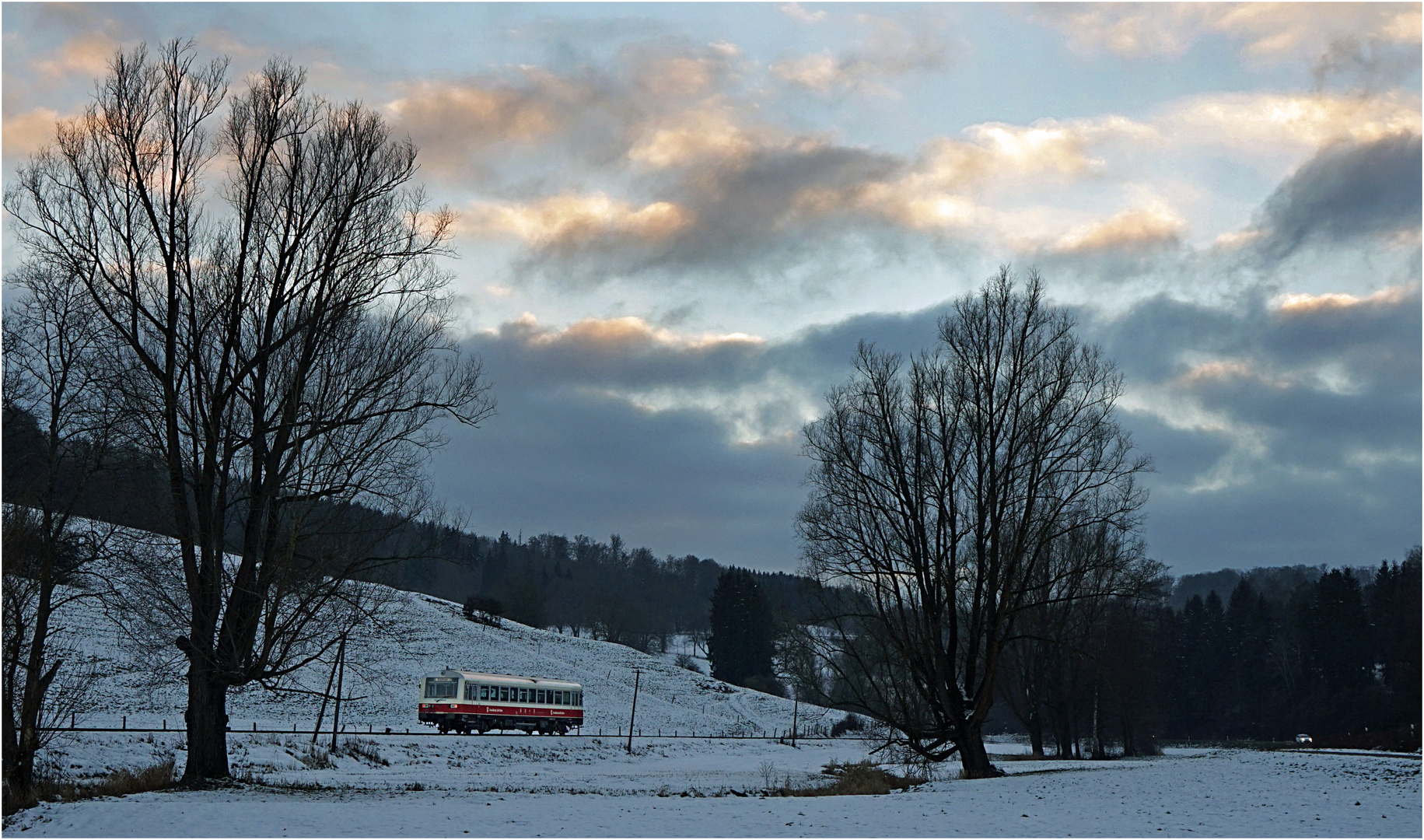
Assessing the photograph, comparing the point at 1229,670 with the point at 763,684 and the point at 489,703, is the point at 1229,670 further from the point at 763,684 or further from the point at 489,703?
the point at 489,703

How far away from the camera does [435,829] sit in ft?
42.0

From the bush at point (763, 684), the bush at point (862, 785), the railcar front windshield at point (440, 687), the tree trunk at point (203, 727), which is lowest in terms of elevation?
the bush at point (763, 684)

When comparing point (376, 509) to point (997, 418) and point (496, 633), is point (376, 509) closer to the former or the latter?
point (997, 418)

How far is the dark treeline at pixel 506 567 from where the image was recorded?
17312mm

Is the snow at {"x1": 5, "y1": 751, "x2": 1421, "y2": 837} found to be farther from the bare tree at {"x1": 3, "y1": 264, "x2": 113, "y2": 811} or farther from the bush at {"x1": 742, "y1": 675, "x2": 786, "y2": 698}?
the bush at {"x1": 742, "y1": 675, "x2": 786, "y2": 698}

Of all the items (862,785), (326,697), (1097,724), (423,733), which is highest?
(326,697)

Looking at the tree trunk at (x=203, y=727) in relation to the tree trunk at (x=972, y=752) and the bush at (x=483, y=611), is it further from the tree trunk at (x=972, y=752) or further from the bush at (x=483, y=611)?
the bush at (x=483, y=611)

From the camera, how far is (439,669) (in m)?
67.3

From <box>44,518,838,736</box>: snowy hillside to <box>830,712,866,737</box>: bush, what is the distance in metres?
2.49

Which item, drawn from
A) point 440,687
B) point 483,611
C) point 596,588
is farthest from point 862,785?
point 596,588

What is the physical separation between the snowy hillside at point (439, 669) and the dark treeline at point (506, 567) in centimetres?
654

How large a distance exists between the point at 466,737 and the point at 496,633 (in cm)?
3921

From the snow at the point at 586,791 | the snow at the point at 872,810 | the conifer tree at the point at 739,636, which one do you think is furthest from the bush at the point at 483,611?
Answer: the snow at the point at 872,810

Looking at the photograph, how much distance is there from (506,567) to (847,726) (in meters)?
85.8
